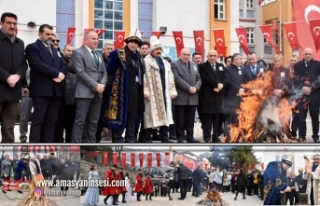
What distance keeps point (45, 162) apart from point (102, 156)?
0.41 meters

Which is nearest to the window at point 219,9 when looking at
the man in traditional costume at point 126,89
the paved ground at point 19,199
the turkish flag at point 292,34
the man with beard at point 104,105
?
the turkish flag at point 292,34

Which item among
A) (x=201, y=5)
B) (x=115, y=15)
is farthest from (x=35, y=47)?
(x=201, y=5)

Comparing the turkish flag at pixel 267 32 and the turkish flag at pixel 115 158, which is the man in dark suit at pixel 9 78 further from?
the turkish flag at pixel 267 32

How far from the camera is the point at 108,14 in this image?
4.24 meters

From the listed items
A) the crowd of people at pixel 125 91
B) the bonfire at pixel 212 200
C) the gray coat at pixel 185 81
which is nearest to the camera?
the bonfire at pixel 212 200

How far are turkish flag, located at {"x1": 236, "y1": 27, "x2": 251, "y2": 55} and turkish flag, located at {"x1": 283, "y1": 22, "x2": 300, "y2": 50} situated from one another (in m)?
0.33

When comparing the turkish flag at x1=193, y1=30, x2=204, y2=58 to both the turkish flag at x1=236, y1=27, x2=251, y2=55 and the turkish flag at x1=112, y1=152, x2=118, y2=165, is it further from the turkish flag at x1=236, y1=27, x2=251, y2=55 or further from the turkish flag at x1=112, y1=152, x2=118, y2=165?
the turkish flag at x1=112, y1=152, x2=118, y2=165

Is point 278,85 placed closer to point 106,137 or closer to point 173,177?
point 173,177

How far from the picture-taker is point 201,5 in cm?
430

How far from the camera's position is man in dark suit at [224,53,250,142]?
453cm

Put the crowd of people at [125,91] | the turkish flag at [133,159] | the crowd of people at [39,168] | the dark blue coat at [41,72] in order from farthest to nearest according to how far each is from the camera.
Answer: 1. the dark blue coat at [41,72]
2. the crowd of people at [125,91]
3. the turkish flag at [133,159]
4. the crowd of people at [39,168]

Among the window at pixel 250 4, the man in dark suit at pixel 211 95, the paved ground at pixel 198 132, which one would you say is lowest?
the paved ground at pixel 198 132

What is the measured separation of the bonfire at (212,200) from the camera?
424 cm

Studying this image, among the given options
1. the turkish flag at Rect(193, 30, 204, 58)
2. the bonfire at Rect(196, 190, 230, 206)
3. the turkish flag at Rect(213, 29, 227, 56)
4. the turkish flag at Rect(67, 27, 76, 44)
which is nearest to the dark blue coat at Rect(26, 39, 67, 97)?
the turkish flag at Rect(67, 27, 76, 44)
